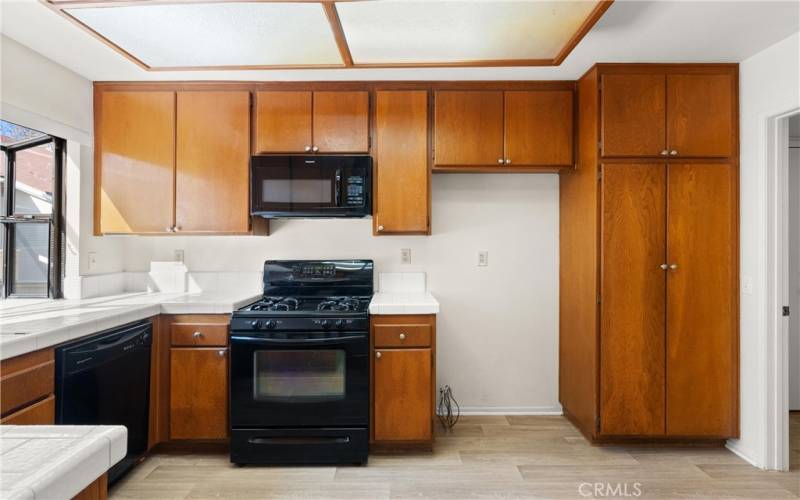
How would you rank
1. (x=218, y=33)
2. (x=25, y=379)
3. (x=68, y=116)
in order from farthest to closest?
1. (x=68, y=116)
2. (x=218, y=33)
3. (x=25, y=379)

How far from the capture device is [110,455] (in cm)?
71

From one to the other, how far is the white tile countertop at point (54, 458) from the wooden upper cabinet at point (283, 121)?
224cm

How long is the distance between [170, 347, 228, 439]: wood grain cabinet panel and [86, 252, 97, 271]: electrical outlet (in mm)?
961

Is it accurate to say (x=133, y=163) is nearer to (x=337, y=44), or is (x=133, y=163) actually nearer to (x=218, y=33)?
(x=218, y=33)

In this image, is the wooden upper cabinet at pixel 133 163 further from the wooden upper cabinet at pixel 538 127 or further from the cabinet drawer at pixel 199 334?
the wooden upper cabinet at pixel 538 127

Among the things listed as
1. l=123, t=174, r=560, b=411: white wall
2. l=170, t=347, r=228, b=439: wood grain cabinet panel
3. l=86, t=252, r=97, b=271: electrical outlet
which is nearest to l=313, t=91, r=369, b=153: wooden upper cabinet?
l=123, t=174, r=560, b=411: white wall

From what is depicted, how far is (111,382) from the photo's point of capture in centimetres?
209

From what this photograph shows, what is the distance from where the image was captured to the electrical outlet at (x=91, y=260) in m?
2.80

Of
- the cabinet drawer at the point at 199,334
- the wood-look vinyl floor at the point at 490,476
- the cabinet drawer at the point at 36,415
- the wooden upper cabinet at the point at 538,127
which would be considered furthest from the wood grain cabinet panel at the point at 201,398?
the wooden upper cabinet at the point at 538,127

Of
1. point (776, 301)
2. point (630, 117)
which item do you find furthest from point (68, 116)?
point (776, 301)

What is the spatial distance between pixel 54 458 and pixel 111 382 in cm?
174

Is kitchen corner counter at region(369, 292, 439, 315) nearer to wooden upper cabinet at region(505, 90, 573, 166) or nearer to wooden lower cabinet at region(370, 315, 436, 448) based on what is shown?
wooden lower cabinet at region(370, 315, 436, 448)

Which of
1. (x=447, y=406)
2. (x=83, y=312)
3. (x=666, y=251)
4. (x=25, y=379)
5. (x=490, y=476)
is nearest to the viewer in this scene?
(x=25, y=379)

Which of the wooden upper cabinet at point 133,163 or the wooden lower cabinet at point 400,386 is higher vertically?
the wooden upper cabinet at point 133,163
